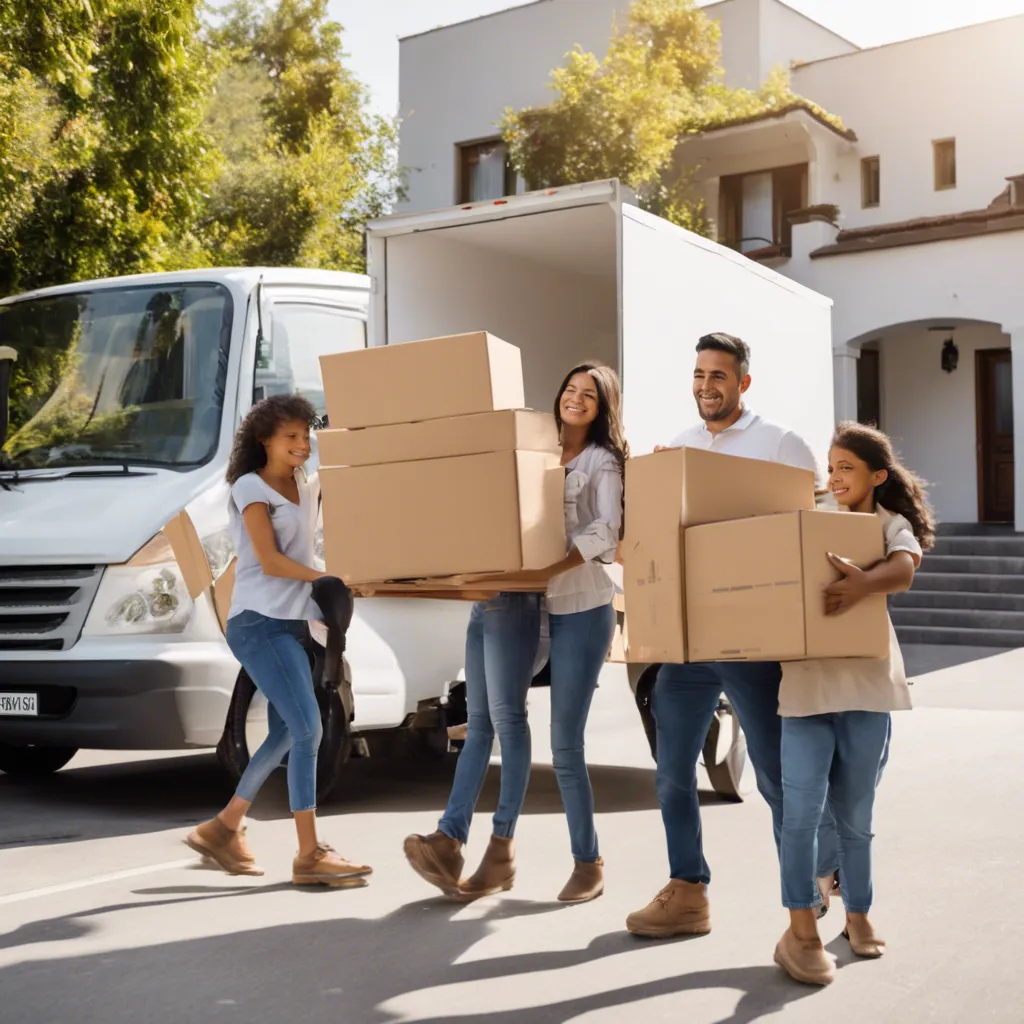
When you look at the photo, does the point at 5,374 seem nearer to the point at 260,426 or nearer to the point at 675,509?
the point at 260,426

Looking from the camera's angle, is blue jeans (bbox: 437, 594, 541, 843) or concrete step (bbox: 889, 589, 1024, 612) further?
concrete step (bbox: 889, 589, 1024, 612)

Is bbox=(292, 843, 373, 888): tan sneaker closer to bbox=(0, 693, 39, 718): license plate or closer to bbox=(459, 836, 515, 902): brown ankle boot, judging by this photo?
bbox=(459, 836, 515, 902): brown ankle boot

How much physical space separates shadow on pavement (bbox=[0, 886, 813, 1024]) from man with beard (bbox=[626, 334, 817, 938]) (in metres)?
0.22

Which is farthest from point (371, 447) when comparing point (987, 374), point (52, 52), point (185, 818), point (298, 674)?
point (987, 374)

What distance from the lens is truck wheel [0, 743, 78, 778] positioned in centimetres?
781

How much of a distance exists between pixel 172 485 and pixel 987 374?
15.9 meters

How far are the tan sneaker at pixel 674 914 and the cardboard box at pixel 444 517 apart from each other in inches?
43.7

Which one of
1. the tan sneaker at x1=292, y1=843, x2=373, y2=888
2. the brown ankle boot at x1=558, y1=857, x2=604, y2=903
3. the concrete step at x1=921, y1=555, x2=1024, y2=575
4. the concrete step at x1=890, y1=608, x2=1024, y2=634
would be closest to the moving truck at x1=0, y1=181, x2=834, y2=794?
the tan sneaker at x1=292, y1=843, x2=373, y2=888

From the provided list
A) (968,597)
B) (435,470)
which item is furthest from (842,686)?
(968,597)

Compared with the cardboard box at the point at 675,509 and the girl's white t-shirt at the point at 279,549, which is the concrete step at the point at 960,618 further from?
the cardboard box at the point at 675,509

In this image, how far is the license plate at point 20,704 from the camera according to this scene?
645 centimetres

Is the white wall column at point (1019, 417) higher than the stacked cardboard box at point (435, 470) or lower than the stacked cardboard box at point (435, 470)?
higher

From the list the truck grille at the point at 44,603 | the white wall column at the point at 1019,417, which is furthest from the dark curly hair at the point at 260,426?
the white wall column at the point at 1019,417

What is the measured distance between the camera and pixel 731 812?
688cm
